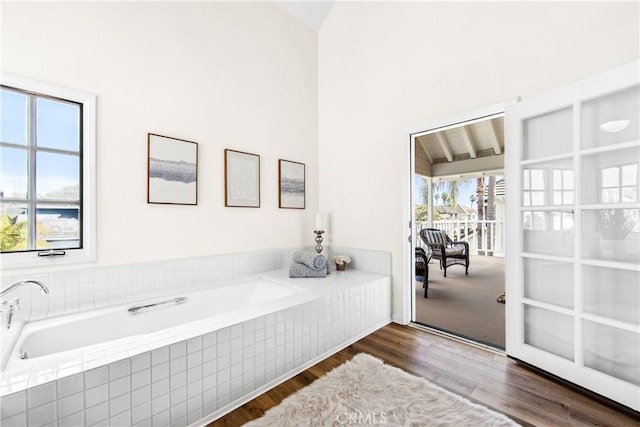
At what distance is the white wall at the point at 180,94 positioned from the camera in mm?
1894

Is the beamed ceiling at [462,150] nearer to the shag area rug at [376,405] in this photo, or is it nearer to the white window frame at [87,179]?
the shag area rug at [376,405]

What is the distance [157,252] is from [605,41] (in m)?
3.34

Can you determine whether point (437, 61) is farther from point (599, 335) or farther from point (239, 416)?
point (239, 416)

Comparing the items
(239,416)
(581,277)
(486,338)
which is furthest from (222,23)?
(486,338)

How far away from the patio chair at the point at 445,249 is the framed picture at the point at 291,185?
7.85ft

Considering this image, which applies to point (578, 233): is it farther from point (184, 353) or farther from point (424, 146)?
point (424, 146)

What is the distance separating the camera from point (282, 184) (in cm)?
314

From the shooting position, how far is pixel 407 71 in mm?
2719

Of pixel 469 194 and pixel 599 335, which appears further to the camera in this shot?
pixel 469 194

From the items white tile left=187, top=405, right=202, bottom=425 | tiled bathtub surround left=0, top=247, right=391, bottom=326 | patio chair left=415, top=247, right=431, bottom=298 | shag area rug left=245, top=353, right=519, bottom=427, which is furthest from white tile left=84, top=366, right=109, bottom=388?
patio chair left=415, top=247, right=431, bottom=298

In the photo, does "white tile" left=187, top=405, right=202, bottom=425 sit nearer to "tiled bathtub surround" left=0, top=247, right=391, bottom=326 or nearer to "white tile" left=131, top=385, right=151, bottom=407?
"white tile" left=131, top=385, right=151, bottom=407

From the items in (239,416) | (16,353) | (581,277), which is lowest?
(239,416)
